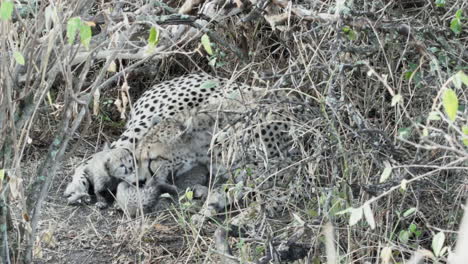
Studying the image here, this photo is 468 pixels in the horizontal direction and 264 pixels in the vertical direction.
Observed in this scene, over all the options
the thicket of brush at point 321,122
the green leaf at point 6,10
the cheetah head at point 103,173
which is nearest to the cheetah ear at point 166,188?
Answer: the cheetah head at point 103,173

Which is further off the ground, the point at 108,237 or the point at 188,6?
the point at 188,6

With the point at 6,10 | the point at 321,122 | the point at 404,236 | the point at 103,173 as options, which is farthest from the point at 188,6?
the point at 6,10

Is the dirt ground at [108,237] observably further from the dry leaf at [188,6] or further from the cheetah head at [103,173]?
the dry leaf at [188,6]

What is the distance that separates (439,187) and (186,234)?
1.03m

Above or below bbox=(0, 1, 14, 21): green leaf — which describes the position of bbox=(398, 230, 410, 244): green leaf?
below

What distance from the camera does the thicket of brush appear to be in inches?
→ 112

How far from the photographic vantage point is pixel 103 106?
476cm

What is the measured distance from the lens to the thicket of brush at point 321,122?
285cm

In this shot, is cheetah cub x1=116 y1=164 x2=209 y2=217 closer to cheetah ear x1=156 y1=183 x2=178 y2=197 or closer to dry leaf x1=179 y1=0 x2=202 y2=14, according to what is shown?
cheetah ear x1=156 y1=183 x2=178 y2=197

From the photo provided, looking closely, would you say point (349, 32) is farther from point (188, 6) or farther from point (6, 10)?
point (6, 10)

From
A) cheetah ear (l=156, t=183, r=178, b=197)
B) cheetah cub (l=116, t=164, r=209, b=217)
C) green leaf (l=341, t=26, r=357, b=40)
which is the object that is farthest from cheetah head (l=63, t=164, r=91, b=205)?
green leaf (l=341, t=26, r=357, b=40)

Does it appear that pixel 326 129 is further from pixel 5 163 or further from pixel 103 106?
pixel 103 106

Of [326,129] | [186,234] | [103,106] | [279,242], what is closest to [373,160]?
[326,129]

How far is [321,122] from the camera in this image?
130 inches
